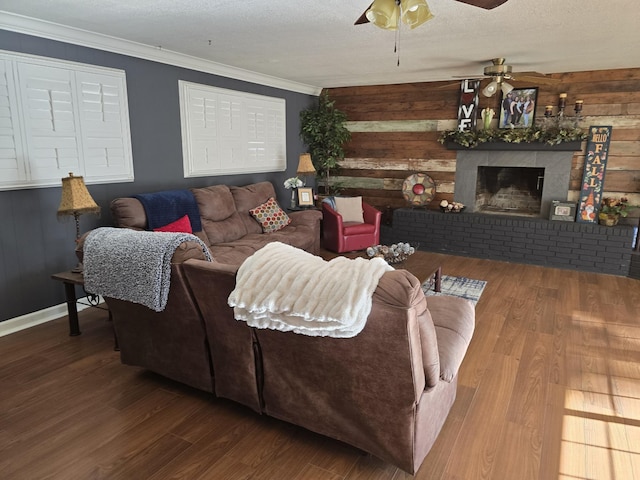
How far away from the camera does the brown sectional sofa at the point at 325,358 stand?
1.68m

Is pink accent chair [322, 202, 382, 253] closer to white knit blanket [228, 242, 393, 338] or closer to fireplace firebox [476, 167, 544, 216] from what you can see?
fireplace firebox [476, 167, 544, 216]

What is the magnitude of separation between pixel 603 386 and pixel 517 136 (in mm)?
3548

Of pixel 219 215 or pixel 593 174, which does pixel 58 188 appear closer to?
pixel 219 215

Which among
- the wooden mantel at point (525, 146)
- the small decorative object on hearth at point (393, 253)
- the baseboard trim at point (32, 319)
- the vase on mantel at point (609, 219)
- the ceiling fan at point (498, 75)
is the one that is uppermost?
the ceiling fan at point (498, 75)

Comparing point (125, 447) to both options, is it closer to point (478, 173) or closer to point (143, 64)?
point (143, 64)

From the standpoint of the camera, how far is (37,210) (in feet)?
11.4

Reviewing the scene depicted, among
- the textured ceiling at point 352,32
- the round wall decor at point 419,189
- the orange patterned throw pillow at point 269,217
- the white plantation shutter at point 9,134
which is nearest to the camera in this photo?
the textured ceiling at point 352,32

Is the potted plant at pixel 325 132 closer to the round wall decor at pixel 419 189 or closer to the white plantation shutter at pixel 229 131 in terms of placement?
the white plantation shutter at pixel 229 131

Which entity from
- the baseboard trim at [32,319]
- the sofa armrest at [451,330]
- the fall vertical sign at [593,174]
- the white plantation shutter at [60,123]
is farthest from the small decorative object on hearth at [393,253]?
the fall vertical sign at [593,174]

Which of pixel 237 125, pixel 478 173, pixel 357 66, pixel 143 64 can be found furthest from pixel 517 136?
pixel 143 64

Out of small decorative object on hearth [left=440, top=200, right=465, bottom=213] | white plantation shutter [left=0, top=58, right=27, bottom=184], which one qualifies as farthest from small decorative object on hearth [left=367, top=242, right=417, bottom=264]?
white plantation shutter [left=0, top=58, right=27, bottom=184]

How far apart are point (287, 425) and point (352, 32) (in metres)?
2.93

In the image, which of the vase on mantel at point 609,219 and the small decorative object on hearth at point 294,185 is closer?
the vase on mantel at point 609,219

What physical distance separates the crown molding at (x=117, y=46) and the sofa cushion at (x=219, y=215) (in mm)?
1321
